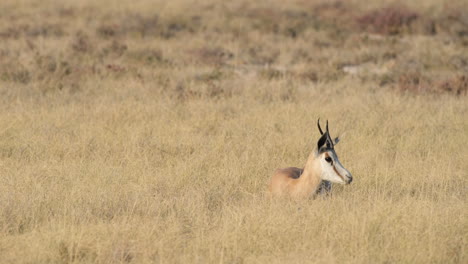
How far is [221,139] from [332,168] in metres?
3.10

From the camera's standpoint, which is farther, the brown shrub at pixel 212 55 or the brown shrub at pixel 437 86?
the brown shrub at pixel 212 55

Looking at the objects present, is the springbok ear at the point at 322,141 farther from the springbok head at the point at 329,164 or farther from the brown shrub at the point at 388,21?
the brown shrub at the point at 388,21

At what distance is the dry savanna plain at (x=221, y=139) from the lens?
221 inches

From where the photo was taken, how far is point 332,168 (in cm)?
655

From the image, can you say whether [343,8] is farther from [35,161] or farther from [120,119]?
[35,161]

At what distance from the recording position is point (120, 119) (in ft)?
35.4

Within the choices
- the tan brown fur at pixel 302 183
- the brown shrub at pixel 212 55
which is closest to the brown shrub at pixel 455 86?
the brown shrub at pixel 212 55

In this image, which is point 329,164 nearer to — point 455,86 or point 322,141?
point 322,141

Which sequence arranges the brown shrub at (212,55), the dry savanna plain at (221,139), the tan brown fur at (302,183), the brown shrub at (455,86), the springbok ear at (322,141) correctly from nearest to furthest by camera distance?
the dry savanna plain at (221,139)
the springbok ear at (322,141)
the tan brown fur at (302,183)
the brown shrub at (455,86)
the brown shrub at (212,55)

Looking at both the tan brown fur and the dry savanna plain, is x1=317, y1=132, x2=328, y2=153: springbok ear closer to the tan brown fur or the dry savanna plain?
the tan brown fur

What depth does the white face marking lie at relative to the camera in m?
6.49

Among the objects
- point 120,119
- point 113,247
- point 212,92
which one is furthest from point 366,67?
point 113,247

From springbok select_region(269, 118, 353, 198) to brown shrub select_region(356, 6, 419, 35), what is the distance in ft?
53.6

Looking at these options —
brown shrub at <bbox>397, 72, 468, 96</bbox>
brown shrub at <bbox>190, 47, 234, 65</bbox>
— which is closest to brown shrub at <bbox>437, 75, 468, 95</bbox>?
brown shrub at <bbox>397, 72, 468, 96</bbox>
